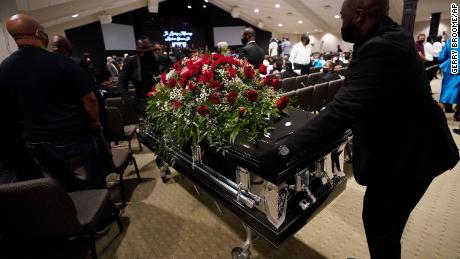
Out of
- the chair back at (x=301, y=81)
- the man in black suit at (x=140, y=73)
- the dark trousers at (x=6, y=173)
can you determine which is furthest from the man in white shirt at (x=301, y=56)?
the dark trousers at (x=6, y=173)

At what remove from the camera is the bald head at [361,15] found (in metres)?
0.97

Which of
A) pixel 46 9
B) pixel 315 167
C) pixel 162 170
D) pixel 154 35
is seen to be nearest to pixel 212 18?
pixel 154 35

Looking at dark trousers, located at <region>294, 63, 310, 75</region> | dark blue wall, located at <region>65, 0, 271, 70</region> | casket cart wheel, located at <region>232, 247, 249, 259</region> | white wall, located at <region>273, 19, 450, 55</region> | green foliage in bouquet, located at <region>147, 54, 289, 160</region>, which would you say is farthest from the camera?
white wall, located at <region>273, 19, 450, 55</region>

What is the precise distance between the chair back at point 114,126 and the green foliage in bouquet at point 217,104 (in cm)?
106

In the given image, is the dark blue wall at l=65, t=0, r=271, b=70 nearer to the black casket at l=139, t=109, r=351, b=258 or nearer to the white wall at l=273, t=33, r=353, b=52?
the white wall at l=273, t=33, r=353, b=52

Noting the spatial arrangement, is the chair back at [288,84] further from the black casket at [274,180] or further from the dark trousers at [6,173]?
the dark trousers at [6,173]

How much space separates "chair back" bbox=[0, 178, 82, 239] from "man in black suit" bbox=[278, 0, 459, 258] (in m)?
1.14

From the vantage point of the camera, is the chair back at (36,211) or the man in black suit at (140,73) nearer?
the chair back at (36,211)

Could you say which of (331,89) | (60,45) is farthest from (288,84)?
(60,45)

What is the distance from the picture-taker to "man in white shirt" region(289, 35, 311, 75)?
5918 millimetres

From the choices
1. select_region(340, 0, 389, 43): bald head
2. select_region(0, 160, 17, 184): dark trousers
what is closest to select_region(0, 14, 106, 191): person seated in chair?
select_region(0, 160, 17, 184): dark trousers

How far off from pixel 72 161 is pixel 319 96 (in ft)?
10.9

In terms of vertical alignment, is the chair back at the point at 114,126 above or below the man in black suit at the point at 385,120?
below

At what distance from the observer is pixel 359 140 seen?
1.12m
